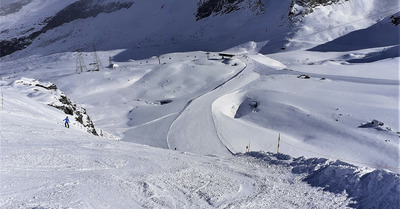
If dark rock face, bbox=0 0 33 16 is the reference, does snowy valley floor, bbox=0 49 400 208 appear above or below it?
below

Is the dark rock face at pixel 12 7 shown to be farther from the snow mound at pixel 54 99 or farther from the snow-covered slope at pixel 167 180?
the snow-covered slope at pixel 167 180

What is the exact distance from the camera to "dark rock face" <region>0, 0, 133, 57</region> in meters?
89.7

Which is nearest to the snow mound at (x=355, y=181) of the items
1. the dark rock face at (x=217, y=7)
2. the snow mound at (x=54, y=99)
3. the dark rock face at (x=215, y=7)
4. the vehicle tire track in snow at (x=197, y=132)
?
the vehicle tire track in snow at (x=197, y=132)

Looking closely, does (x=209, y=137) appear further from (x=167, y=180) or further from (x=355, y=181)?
(x=355, y=181)

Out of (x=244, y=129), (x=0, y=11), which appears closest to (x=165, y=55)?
(x=244, y=129)

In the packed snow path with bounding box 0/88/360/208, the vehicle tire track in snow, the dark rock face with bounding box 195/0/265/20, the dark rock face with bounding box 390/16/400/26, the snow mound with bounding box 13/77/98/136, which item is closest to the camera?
the packed snow path with bounding box 0/88/360/208

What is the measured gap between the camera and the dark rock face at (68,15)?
89.7m

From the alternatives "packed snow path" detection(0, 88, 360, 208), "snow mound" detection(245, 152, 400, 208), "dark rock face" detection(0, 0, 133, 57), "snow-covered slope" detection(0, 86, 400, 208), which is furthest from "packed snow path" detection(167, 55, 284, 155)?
"dark rock face" detection(0, 0, 133, 57)

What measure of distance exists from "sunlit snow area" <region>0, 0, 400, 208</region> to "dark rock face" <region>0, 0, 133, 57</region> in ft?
94.7

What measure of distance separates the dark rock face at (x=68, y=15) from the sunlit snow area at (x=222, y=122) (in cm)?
2887

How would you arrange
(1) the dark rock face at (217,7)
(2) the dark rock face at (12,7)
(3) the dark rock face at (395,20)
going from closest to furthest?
1. (3) the dark rock face at (395,20)
2. (1) the dark rock face at (217,7)
3. (2) the dark rock face at (12,7)

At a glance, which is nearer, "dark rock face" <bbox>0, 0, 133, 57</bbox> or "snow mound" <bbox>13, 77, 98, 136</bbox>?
"snow mound" <bbox>13, 77, 98, 136</bbox>

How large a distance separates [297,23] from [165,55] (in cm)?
2752

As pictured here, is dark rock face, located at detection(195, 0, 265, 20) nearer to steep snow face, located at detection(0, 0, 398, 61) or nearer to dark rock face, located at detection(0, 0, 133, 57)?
steep snow face, located at detection(0, 0, 398, 61)
